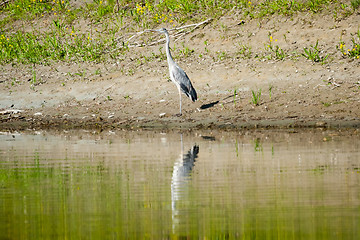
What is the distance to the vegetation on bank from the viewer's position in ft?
57.4

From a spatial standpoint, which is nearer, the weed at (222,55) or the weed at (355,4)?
the weed at (355,4)

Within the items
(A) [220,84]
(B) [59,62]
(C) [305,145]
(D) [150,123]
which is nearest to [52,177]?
(C) [305,145]

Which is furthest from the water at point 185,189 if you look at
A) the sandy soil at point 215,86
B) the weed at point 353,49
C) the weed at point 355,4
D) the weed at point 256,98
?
the weed at point 355,4

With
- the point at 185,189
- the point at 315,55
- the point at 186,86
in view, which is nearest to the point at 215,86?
the point at 186,86

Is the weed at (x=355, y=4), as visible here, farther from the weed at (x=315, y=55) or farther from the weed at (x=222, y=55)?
the weed at (x=222, y=55)

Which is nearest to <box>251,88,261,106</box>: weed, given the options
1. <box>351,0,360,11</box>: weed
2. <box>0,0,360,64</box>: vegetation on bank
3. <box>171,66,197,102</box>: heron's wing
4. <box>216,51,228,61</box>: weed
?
<box>171,66,197,102</box>: heron's wing

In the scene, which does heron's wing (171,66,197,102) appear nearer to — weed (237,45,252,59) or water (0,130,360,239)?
weed (237,45,252,59)

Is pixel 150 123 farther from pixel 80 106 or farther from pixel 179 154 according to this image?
pixel 179 154

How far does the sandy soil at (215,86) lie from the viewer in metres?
14.0

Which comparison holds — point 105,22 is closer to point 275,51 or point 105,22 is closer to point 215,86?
point 215,86

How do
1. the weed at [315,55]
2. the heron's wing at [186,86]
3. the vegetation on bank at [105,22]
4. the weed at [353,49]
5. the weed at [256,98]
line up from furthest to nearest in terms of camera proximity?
the vegetation on bank at [105,22], the weed at [315,55], the weed at [353,49], the heron's wing at [186,86], the weed at [256,98]

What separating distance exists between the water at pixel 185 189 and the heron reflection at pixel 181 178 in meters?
0.01

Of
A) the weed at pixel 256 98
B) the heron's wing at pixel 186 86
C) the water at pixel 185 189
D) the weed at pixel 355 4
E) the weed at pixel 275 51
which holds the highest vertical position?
the weed at pixel 355 4

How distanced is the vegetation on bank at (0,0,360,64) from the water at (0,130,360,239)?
688 cm
